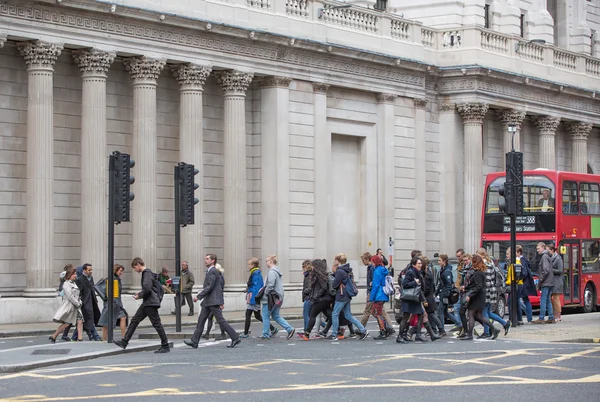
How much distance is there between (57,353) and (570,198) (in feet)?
68.1

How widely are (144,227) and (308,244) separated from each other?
7.55 metres

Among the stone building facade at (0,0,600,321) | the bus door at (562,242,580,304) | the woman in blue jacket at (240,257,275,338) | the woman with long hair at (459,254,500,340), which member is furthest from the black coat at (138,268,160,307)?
the bus door at (562,242,580,304)

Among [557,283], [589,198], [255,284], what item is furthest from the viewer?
[589,198]

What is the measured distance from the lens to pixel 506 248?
40.9 meters

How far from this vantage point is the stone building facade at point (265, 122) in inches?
1473

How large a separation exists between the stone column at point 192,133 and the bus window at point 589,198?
39.9 feet

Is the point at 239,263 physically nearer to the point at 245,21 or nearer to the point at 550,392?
the point at 245,21

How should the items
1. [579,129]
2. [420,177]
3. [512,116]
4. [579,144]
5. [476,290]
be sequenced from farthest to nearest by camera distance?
1. [579,144]
2. [579,129]
3. [512,116]
4. [420,177]
5. [476,290]

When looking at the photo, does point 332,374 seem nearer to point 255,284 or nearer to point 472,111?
point 255,284

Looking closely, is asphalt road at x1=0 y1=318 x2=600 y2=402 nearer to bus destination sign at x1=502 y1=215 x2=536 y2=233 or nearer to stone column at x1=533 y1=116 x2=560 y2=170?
bus destination sign at x1=502 y1=215 x2=536 y2=233

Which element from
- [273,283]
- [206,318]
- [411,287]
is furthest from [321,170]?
[206,318]

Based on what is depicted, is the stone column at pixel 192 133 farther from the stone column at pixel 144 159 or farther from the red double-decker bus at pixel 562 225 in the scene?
the red double-decker bus at pixel 562 225

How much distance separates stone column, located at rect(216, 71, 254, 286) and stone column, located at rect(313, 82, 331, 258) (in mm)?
3434

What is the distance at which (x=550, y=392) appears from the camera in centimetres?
1758
